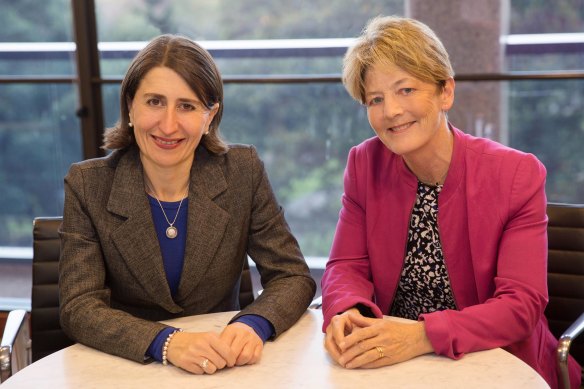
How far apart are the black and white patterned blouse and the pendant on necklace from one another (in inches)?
27.6

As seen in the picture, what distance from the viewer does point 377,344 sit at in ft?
6.48

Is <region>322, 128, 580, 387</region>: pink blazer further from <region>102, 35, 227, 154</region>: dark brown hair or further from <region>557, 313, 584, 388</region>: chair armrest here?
<region>102, 35, 227, 154</region>: dark brown hair

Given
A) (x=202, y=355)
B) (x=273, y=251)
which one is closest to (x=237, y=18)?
(x=273, y=251)

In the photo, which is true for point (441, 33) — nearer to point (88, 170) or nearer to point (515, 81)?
point (515, 81)

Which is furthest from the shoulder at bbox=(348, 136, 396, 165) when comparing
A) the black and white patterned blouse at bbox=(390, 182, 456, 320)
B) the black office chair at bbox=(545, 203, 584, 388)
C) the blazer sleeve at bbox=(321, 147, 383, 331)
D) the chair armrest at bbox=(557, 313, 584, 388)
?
the chair armrest at bbox=(557, 313, 584, 388)

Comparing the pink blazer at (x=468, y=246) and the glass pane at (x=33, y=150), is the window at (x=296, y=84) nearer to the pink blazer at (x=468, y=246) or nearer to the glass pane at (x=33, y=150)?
the glass pane at (x=33, y=150)

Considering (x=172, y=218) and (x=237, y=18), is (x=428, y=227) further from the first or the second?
(x=237, y=18)

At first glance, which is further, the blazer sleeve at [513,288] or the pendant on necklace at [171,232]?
the pendant on necklace at [171,232]

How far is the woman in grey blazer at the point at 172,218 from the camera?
2309mm

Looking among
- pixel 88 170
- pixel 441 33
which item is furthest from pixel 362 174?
pixel 441 33

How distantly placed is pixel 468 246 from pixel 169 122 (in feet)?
3.09

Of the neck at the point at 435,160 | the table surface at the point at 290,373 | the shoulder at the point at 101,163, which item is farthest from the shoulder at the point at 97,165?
the neck at the point at 435,160

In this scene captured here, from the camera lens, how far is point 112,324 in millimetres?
2123

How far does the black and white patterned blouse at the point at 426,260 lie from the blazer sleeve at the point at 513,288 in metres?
0.18
